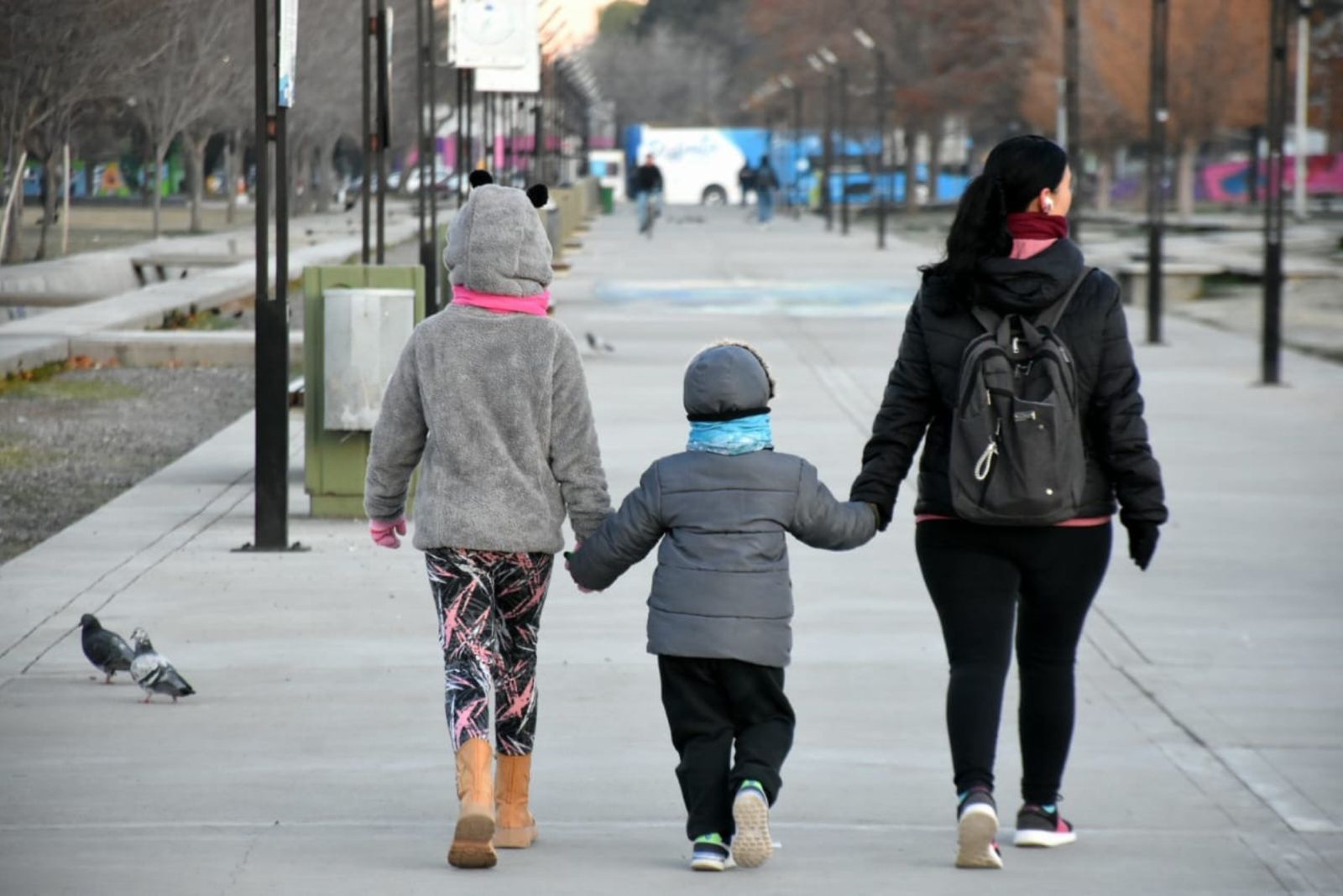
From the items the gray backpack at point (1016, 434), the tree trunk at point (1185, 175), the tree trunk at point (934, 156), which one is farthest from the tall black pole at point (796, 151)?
the gray backpack at point (1016, 434)

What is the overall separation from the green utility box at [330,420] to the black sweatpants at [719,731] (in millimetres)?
5836

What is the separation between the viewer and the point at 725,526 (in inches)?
212

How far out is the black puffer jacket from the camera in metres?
5.40

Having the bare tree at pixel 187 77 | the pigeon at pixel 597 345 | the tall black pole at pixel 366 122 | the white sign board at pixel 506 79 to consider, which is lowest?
the pigeon at pixel 597 345

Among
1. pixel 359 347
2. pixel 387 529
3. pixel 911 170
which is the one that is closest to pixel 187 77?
pixel 911 170

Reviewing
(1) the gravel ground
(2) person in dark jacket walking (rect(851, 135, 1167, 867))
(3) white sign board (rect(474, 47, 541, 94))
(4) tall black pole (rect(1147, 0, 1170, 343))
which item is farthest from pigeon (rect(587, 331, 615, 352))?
(2) person in dark jacket walking (rect(851, 135, 1167, 867))

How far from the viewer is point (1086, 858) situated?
18.5 ft

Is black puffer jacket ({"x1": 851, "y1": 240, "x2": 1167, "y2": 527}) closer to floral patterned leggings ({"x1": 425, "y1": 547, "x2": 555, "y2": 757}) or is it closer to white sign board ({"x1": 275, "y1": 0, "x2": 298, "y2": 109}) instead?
floral patterned leggings ({"x1": 425, "y1": 547, "x2": 555, "y2": 757})

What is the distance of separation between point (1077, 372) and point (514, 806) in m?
1.65

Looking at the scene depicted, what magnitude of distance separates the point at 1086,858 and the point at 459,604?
61.1 inches

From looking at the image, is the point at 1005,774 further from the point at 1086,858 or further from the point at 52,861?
the point at 52,861

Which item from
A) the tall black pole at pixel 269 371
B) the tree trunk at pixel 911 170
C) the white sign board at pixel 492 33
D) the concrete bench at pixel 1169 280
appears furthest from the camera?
the tree trunk at pixel 911 170

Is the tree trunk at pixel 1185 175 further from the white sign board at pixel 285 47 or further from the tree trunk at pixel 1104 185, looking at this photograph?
the white sign board at pixel 285 47

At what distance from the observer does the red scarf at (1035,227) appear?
17.8 feet
